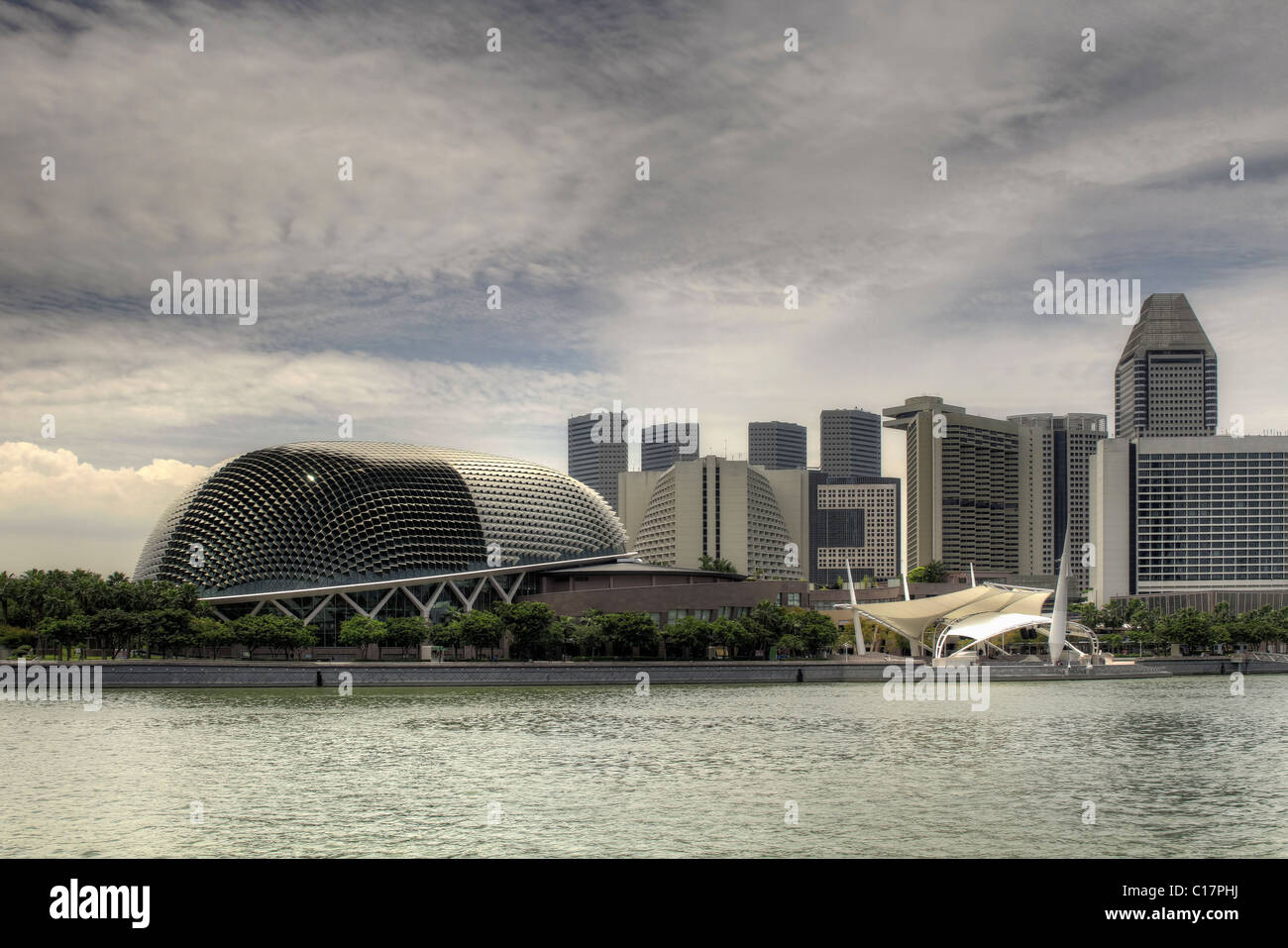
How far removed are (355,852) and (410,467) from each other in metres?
75.4

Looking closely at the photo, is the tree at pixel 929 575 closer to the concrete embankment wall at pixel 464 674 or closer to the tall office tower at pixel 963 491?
the tall office tower at pixel 963 491

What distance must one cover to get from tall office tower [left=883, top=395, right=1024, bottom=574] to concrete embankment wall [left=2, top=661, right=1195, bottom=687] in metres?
130

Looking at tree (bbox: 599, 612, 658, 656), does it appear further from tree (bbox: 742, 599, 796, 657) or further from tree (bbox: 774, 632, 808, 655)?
tree (bbox: 774, 632, 808, 655)

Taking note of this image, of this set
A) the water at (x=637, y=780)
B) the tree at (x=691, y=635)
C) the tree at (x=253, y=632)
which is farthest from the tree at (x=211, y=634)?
the tree at (x=691, y=635)

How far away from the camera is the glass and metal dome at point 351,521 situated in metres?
83.3

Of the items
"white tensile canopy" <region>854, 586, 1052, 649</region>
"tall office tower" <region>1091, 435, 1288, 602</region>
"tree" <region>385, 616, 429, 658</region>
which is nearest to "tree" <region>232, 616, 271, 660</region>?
"tree" <region>385, 616, 429, 658</region>

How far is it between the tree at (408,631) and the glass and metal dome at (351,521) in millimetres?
13302

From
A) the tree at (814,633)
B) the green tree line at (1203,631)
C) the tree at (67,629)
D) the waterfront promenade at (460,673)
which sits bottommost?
the green tree line at (1203,631)

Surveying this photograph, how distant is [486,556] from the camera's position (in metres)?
90.2

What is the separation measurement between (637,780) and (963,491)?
17377 centimetres

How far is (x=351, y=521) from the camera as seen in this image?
85.7m

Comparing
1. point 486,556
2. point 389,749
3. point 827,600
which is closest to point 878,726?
point 389,749

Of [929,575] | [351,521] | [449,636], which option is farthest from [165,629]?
[929,575]

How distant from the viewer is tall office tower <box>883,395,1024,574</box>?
19025 centimetres
